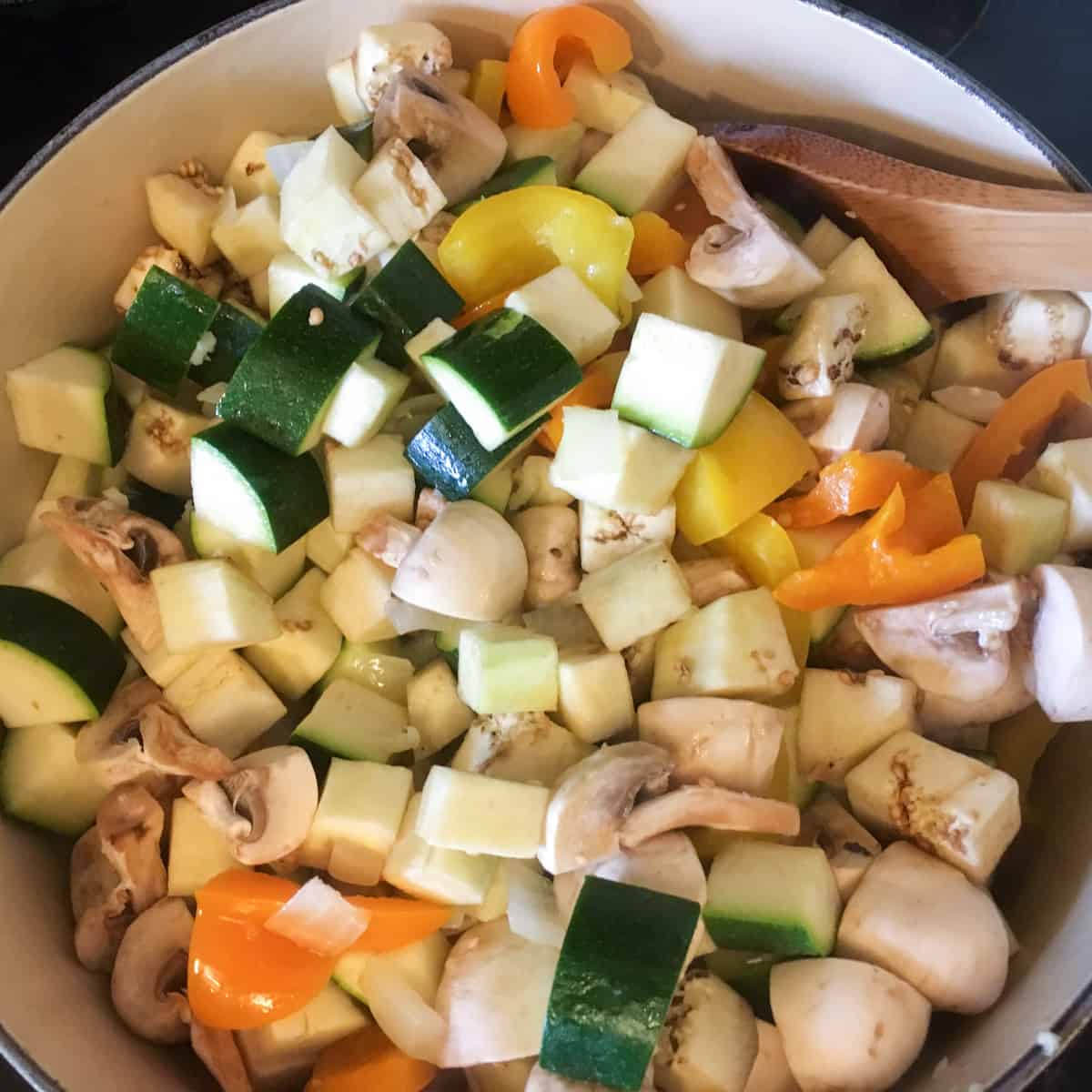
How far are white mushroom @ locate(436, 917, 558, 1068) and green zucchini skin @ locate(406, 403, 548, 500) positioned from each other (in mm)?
624

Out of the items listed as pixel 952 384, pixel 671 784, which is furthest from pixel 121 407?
pixel 952 384

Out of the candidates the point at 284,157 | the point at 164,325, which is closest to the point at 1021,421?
the point at 284,157

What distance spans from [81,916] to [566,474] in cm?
90

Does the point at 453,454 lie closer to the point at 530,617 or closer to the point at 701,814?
the point at 530,617

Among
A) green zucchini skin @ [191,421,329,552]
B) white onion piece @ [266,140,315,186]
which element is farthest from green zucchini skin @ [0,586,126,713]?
white onion piece @ [266,140,315,186]

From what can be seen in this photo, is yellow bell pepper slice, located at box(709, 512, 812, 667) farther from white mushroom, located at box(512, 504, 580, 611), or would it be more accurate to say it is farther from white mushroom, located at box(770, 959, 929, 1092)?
white mushroom, located at box(770, 959, 929, 1092)

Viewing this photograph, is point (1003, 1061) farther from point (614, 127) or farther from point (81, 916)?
point (614, 127)

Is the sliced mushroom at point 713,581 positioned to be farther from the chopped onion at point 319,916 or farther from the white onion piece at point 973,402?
the chopped onion at point 319,916

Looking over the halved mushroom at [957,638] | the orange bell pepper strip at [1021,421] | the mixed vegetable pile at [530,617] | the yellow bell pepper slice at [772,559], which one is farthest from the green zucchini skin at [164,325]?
the orange bell pepper strip at [1021,421]

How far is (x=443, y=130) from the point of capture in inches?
66.1

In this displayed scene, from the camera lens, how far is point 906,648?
1.55 m

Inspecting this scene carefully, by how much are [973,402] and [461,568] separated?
2.92 ft

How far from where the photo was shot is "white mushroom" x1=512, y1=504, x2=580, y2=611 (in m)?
1.64

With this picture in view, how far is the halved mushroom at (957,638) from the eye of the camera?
1505 mm
